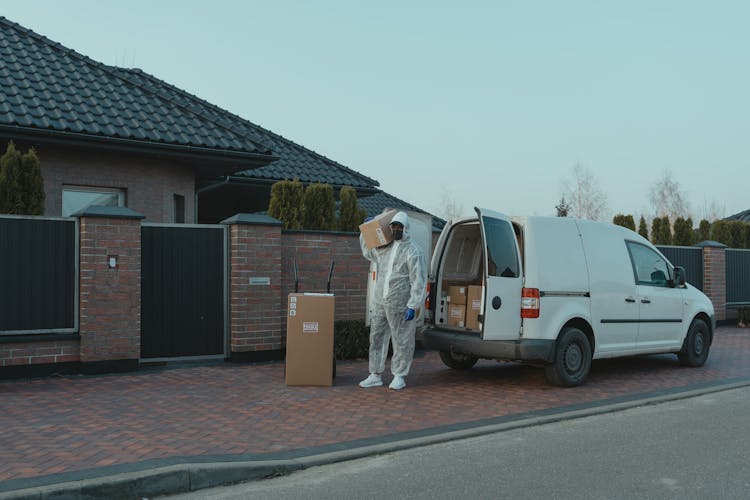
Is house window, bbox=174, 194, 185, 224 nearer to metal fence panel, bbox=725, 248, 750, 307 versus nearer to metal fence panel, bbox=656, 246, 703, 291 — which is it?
metal fence panel, bbox=656, 246, 703, 291

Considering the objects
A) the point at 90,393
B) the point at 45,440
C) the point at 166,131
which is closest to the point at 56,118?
the point at 166,131

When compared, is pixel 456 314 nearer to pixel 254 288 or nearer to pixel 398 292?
pixel 398 292

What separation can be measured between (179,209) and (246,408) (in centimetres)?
713

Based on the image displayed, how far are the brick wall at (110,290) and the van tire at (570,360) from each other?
17.3 feet

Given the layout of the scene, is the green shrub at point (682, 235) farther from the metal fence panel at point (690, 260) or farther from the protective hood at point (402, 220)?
the protective hood at point (402, 220)

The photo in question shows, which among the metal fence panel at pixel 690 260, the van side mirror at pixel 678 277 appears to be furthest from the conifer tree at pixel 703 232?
the van side mirror at pixel 678 277

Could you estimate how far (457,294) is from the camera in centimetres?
878

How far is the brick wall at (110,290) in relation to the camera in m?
8.72

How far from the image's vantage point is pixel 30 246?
8539 mm

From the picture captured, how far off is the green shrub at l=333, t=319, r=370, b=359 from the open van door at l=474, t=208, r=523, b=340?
9.76 feet

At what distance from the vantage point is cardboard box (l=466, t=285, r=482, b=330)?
8484 millimetres

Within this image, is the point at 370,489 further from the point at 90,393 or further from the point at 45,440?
the point at 90,393

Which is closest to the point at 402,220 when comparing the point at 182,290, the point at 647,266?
the point at 182,290

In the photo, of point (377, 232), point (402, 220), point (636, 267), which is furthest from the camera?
point (636, 267)
